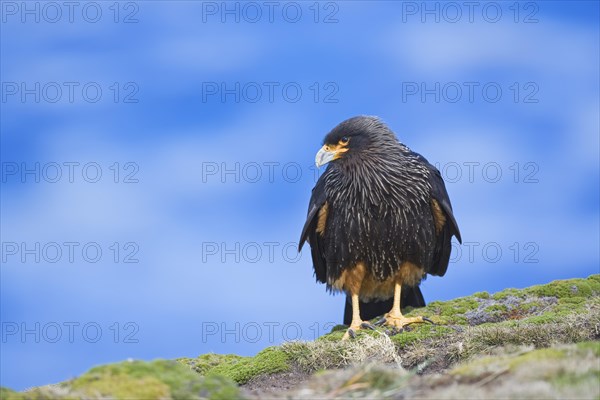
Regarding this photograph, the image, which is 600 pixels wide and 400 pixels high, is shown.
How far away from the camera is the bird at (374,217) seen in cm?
1059

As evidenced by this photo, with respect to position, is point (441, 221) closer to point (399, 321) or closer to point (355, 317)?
point (399, 321)

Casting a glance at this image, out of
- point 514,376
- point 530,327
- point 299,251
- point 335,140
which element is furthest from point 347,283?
point 514,376

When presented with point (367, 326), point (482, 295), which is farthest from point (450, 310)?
point (367, 326)

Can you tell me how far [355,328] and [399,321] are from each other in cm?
57

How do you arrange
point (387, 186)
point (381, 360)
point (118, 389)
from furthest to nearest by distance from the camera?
point (387, 186), point (381, 360), point (118, 389)

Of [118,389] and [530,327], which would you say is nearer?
[118,389]

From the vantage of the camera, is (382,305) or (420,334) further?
(382,305)

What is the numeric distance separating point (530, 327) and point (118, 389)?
611cm

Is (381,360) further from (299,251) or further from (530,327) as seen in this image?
(299,251)

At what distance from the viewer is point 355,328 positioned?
10539 millimetres

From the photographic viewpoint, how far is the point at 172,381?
164 inches

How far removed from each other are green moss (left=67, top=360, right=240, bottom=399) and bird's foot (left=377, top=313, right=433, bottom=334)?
245 inches

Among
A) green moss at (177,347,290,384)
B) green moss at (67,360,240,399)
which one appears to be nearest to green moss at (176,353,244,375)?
green moss at (177,347,290,384)

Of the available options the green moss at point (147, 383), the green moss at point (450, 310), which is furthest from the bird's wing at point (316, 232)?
the green moss at point (147, 383)
